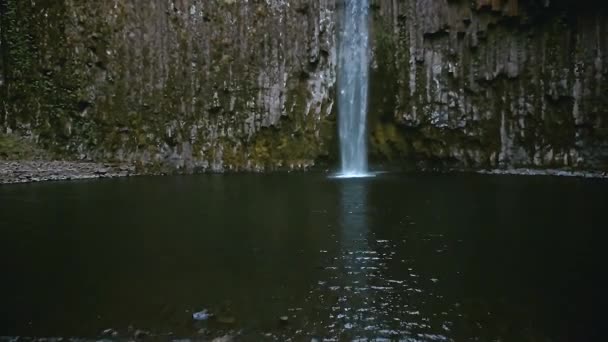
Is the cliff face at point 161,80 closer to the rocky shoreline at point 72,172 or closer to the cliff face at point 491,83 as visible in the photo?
the rocky shoreline at point 72,172

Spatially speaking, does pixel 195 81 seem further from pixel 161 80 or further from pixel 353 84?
pixel 353 84

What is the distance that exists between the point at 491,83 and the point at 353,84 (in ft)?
24.1

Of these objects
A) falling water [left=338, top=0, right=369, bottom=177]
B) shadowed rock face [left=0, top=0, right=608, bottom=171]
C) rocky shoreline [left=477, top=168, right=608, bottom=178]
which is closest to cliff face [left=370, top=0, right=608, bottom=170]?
shadowed rock face [left=0, top=0, right=608, bottom=171]

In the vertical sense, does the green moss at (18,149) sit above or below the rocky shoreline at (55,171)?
above

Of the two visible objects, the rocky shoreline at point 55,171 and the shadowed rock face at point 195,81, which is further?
the shadowed rock face at point 195,81

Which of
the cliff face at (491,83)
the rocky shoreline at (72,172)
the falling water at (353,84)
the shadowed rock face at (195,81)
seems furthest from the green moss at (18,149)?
the cliff face at (491,83)

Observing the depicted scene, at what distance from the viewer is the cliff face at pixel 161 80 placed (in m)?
28.5

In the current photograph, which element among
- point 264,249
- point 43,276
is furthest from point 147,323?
point 264,249

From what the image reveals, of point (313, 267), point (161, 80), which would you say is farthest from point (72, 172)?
point (313, 267)

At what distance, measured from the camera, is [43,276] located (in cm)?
809

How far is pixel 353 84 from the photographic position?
27781 millimetres

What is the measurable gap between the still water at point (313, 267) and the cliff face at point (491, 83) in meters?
9.32

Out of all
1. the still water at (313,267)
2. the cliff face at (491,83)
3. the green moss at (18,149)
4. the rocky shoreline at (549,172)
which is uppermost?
the cliff face at (491,83)

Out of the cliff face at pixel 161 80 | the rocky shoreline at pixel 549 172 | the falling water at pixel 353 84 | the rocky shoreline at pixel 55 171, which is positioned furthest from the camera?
the cliff face at pixel 161 80
